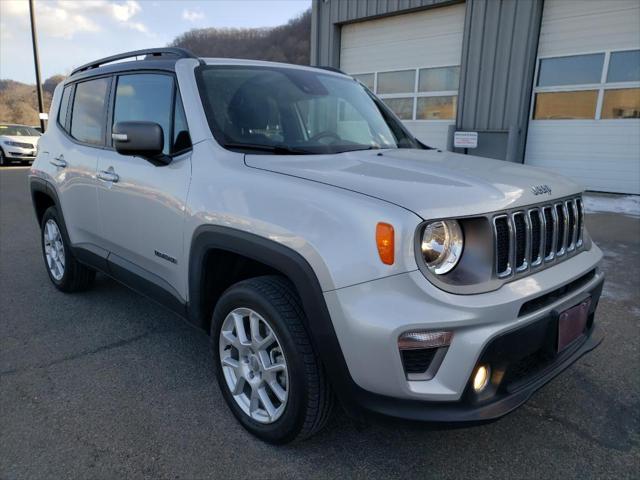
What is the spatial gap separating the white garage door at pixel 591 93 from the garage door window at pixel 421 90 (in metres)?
2.11

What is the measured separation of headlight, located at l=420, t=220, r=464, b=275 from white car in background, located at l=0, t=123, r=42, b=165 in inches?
742

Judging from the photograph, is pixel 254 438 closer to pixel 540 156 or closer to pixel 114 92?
pixel 114 92

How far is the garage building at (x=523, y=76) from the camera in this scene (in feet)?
32.4

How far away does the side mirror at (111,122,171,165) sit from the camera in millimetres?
2576

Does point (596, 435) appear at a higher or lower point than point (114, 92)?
lower

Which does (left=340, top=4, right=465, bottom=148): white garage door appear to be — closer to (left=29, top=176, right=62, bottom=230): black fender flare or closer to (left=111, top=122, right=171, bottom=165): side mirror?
(left=29, top=176, right=62, bottom=230): black fender flare

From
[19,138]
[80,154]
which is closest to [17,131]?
[19,138]

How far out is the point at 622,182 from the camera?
10.2m

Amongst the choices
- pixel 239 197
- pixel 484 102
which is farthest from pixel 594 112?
pixel 239 197

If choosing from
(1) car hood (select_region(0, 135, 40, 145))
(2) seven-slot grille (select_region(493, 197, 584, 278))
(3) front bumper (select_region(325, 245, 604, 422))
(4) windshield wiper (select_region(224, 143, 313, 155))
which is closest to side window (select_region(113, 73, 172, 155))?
(4) windshield wiper (select_region(224, 143, 313, 155))

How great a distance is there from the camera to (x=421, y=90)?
12711 mm

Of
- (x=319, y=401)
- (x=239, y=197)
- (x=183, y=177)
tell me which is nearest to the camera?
(x=319, y=401)

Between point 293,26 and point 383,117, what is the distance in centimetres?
4839

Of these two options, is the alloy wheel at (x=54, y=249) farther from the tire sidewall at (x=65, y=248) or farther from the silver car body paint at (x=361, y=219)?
the silver car body paint at (x=361, y=219)
